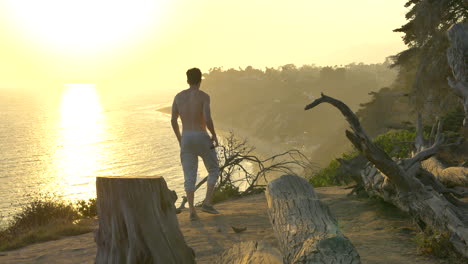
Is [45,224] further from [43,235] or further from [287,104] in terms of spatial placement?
[287,104]

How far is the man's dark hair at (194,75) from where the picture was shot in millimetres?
6605

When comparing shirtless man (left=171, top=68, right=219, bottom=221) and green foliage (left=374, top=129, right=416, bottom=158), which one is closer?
shirtless man (left=171, top=68, right=219, bottom=221)

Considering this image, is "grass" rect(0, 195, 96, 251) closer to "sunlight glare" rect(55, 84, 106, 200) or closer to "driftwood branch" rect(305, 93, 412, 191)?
"driftwood branch" rect(305, 93, 412, 191)

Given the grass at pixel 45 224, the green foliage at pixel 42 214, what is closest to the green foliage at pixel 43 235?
the grass at pixel 45 224

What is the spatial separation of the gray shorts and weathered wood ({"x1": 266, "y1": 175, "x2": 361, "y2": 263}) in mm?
1797

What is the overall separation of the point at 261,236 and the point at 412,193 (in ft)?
7.78

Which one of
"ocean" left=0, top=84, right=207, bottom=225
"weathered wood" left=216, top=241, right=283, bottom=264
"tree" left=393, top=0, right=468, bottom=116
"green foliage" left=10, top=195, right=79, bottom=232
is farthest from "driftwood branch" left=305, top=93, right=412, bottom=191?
"ocean" left=0, top=84, right=207, bottom=225

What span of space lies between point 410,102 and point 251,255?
16.3 m

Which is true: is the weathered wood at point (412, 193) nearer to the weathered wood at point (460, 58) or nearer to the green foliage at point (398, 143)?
the weathered wood at point (460, 58)

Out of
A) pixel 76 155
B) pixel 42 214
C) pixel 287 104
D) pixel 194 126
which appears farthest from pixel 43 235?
pixel 287 104

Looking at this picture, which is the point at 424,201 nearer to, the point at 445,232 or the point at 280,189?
→ the point at 445,232

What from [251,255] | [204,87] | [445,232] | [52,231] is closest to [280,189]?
[251,255]

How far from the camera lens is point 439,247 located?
15.0 feet

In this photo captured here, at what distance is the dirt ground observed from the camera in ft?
16.4
